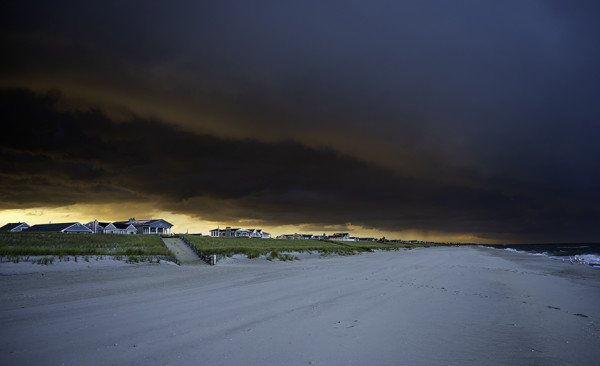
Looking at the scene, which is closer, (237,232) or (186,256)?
(186,256)

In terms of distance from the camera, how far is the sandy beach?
586 centimetres

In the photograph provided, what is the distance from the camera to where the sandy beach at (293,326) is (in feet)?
19.2

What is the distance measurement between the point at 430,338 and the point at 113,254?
88.3ft

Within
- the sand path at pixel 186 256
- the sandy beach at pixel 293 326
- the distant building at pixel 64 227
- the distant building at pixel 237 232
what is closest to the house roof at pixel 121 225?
the distant building at pixel 64 227

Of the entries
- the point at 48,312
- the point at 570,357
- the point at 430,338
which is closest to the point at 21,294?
the point at 48,312

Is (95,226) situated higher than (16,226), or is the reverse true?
(16,226)

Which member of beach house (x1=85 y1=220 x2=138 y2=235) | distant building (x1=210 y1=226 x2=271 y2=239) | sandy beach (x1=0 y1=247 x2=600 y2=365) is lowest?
distant building (x1=210 y1=226 x2=271 y2=239)

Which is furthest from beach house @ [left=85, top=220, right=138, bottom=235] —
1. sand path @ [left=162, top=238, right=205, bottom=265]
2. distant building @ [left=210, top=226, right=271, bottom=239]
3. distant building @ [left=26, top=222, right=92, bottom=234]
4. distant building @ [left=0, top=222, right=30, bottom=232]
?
sand path @ [left=162, top=238, right=205, bottom=265]

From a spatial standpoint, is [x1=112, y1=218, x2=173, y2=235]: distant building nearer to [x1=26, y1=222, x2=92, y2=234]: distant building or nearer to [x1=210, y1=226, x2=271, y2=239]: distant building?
[x1=26, y1=222, x2=92, y2=234]: distant building

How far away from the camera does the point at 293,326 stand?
7754mm

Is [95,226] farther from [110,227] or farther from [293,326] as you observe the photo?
[293,326]

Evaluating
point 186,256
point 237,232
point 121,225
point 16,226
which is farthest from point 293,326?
point 237,232

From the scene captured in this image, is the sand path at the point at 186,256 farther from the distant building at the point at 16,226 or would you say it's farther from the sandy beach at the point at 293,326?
the distant building at the point at 16,226

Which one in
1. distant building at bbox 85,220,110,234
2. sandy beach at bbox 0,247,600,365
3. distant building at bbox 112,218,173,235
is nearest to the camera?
sandy beach at bbox 0,247,600,365
